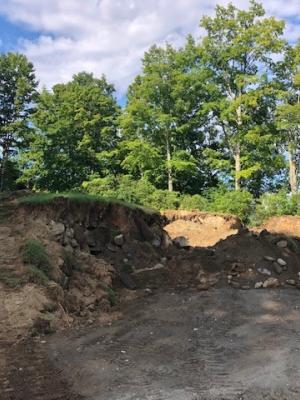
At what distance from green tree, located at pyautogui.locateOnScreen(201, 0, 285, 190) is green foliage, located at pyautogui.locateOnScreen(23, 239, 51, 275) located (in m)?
20.5

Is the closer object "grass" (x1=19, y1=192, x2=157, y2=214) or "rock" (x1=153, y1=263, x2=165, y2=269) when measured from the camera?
"grass" (x1=19, y1=192, x2=157, y2=214)

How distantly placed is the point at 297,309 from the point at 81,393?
679 cm

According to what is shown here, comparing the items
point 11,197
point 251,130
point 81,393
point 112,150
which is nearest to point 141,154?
point 112,150

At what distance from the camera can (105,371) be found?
7.80m

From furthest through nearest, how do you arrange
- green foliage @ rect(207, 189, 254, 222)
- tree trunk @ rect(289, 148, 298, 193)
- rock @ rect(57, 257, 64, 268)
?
1. tree trunk @ rect(289, 148, 298, 193)
2. green foliage @ rect(207, 189, 254, 222)
3. rock @ rect(57, 257, 64, 268)

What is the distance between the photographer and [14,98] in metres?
37.9

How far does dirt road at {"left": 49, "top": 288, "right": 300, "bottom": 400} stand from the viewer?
711cm

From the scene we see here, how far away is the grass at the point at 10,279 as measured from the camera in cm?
1077

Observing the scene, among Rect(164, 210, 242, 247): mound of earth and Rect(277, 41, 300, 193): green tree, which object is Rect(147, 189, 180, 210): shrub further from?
Rect(277, 41, 300, 193): green tree

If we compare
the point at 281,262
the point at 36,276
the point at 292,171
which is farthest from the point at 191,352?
the point at 292,171

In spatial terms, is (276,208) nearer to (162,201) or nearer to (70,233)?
(162,201)

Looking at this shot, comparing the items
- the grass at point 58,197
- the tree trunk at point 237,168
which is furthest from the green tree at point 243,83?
the grass at point 58,197

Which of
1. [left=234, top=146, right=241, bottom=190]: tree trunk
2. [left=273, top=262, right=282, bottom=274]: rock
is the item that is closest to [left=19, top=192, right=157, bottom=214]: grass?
[left=273, top=262, right=282, bottom=274]: rock

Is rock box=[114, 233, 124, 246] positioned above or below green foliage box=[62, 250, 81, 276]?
above
